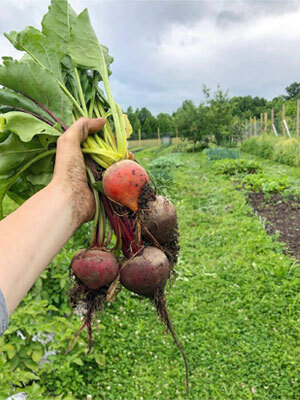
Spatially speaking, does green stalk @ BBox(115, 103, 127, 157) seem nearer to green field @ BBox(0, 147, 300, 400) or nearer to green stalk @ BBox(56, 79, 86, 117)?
green stalk @ BBox(56, 79, 86, 117)

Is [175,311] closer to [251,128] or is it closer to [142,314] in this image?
[142,314]

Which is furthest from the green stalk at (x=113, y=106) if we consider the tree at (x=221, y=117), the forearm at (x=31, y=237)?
the tree at (x=221, y=117)

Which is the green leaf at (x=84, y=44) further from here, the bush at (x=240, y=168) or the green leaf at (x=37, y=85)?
the bush at (x=240, y=168)

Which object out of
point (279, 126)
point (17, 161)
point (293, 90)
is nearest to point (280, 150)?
point (279, 126)

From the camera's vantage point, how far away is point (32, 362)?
2.64 metres

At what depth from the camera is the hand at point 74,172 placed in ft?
4.87

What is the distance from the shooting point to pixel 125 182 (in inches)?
61.4

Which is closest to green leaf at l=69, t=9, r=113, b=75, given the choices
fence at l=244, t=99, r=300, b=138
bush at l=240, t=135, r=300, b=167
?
bush at l=240, t=135, r=300, b=167

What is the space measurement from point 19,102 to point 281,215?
5.89 metres

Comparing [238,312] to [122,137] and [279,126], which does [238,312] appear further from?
[279,126]

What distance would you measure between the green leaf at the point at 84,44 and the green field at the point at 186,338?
76 cm

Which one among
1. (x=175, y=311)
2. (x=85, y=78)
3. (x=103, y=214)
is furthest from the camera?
(x=175, y=311)

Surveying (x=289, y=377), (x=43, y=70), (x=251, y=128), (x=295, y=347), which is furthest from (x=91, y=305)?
(x=251, y=128)

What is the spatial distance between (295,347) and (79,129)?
10.1 ft
